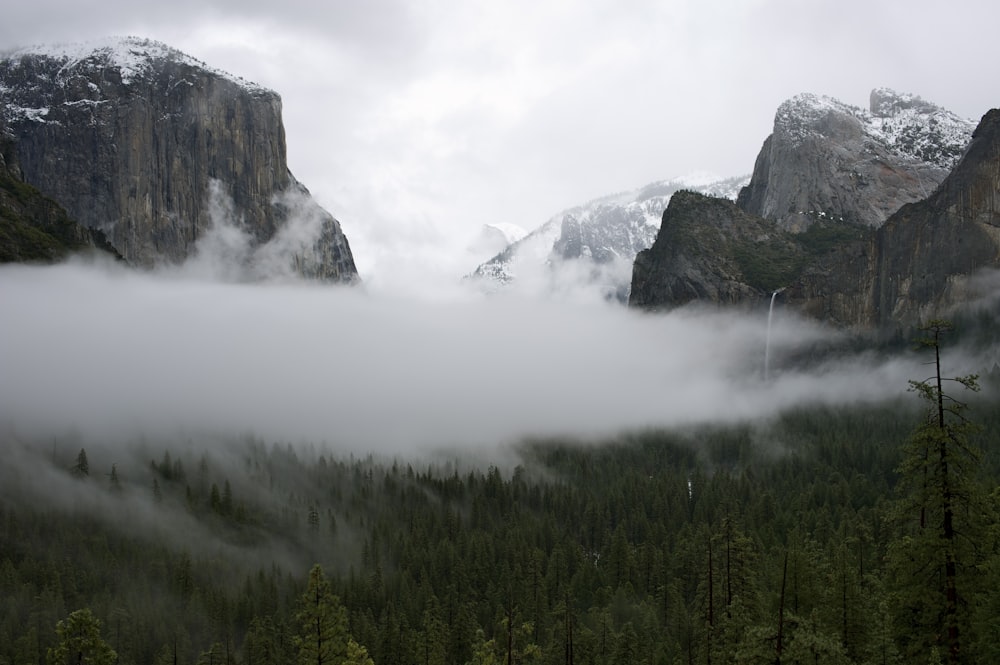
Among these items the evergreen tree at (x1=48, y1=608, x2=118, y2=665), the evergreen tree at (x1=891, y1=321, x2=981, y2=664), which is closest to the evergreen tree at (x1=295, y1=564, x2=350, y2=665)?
the evergreen tree at (x1=48, y1=608, x2=118, y2=665)

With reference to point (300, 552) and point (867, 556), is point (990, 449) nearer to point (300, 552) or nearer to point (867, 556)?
point (867, 556)

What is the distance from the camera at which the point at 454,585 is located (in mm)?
142375

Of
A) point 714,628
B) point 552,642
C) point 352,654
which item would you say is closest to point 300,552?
point 552,642

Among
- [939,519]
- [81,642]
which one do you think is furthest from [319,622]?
[939,519]

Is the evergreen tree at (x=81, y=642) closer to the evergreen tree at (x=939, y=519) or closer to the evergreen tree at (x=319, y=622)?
the evergreen tree at (x=319, y=622)

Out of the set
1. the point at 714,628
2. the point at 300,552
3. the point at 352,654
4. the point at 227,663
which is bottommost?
the point at 300,552

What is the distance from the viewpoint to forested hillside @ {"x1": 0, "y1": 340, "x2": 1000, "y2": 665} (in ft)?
117

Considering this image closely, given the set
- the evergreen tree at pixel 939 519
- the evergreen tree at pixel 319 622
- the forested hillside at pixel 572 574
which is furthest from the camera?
the evergreen tree at pixel 319 622

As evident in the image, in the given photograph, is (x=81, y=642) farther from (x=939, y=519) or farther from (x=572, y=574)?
(x=572, y=574)

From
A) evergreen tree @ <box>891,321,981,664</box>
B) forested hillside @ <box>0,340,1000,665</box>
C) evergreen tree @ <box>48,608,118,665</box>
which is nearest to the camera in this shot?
evergreen tree @ <box>891,321,981,664</box>

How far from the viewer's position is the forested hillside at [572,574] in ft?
117

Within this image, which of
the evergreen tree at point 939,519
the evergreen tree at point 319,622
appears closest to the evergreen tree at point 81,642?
the evergreen tree at point 319,622

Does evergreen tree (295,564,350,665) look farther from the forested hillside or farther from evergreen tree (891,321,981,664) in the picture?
evergreen tree (891,321,981,664)

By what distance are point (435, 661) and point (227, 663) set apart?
20771 millimetres
